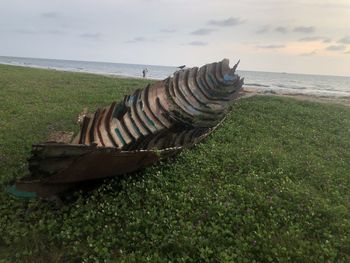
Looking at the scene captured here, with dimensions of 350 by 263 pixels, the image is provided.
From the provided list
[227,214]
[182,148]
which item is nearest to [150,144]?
[182,148]

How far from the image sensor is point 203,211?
8641 mm

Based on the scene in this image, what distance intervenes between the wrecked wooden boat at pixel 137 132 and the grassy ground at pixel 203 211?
66 cm

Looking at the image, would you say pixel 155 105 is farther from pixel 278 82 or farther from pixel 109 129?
pixel 278 82

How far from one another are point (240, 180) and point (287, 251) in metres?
3.02

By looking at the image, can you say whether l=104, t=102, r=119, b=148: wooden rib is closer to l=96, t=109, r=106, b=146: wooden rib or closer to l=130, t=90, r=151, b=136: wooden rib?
l=96, t=109, r=106, b=146: wooden rib

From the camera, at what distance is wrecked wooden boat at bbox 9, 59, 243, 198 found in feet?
25.2

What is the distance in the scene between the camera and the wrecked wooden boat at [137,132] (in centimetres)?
768

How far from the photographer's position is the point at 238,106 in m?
19.6

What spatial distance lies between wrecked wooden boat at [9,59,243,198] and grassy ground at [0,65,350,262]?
658mm

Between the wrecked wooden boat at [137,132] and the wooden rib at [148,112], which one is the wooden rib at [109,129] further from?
the wooden rib at [148,112]

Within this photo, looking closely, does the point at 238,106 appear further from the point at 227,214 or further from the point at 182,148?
the point at 227,214

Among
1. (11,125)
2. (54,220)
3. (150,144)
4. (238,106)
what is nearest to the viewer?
(54,220)

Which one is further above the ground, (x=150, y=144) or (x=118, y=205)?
(x=150, y=144)

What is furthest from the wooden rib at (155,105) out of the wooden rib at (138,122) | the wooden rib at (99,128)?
the wooden rib at (99,128)
